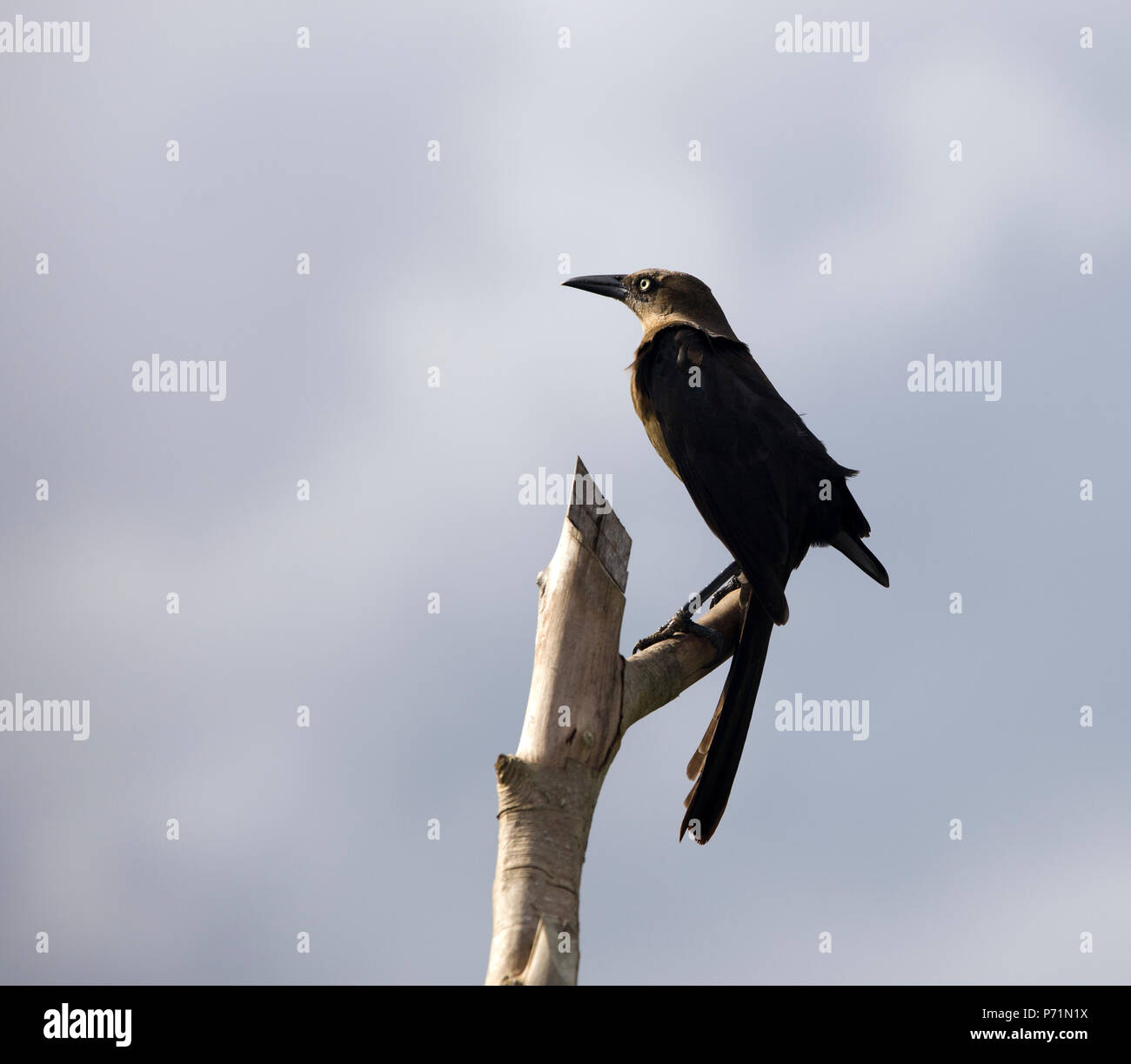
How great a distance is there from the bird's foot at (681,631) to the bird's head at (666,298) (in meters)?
1.99

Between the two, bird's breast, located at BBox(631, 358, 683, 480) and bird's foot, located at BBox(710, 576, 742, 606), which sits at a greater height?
bird's breast, located at BBox(631, 358, 683, 480)

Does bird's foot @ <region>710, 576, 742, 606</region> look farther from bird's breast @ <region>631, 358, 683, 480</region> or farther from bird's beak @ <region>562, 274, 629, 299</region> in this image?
bird's beak @ <region>562, 274, 629, 299</region>

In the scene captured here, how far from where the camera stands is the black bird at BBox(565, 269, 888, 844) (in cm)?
456

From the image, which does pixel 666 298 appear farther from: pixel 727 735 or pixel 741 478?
pixel 727 735

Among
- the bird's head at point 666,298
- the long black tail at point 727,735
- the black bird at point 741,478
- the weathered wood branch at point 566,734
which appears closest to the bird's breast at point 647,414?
the black bird at point 741,478

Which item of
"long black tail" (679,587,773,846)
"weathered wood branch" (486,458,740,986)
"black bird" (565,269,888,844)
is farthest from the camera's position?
"black bird" (565,269,888,844)

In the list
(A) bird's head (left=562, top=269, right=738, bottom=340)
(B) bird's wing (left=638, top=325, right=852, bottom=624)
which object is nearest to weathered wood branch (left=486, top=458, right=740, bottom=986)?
(B) bird's wing (left=638, top=325, right=852, bottom=624)

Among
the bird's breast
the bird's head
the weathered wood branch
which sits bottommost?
the weathered wood branch

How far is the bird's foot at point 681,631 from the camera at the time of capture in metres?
4.52

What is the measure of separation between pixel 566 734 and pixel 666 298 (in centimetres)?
352

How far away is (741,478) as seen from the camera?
5.22 metres
